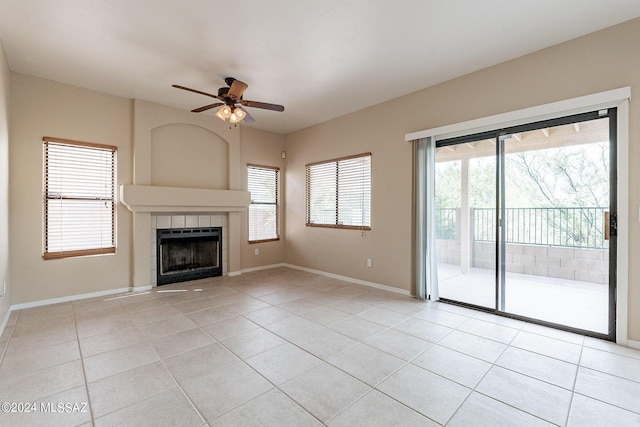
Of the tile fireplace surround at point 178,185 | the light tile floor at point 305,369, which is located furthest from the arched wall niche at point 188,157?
the light tile floor at point 305,369

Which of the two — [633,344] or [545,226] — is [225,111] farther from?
[633,344]

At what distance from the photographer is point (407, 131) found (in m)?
4.20

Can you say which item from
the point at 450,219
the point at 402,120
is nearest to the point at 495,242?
the point at 450,219

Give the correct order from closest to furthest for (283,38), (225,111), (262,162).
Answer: (283,38)
(225,111)
(262,162)

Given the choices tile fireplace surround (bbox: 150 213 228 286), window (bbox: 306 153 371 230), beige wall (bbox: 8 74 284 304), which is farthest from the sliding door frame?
tile fireplace surround (bbox: 150 213 228 286)

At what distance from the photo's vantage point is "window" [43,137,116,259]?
12.6 ft

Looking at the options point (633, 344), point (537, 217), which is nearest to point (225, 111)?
point (537, 217)

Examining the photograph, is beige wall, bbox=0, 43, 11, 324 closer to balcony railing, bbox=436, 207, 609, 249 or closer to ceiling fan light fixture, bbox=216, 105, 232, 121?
ceiling fan light fixture, bbox=216, 105, 232, 121

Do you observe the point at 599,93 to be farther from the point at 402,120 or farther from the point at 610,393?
the point at 610,393

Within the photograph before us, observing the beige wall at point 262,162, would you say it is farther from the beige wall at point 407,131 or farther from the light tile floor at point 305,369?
the light tile floor at point 305,369

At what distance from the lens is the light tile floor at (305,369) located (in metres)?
1.75

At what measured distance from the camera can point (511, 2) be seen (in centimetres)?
235

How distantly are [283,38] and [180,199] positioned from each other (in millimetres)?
3024

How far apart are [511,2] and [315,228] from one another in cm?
429
